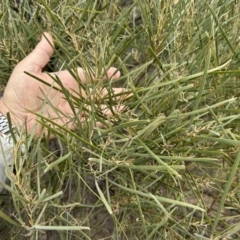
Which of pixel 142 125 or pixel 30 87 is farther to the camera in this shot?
pixel 30 87

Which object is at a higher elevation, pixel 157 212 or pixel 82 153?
pixel 82 153

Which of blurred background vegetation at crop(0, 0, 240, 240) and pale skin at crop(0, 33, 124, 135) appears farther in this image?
pale skin at crop(0, 33, 124, 135)

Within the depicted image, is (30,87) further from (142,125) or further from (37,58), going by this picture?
(142,125)

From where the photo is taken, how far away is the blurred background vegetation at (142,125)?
451mm

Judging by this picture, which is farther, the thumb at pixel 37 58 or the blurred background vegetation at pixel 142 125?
the thumb at pixel 37 58

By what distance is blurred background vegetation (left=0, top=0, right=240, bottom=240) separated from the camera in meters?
0.45

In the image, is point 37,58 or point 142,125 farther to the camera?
point 37,58

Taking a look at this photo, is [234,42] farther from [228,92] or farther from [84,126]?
[84,126]

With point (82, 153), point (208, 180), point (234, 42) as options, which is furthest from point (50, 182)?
point (234, 42)

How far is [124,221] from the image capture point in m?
0.59

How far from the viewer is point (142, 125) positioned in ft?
1.65

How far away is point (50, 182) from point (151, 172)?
0.15m

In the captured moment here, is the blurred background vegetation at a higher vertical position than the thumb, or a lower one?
lower

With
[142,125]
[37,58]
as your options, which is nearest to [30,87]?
[37,58]
